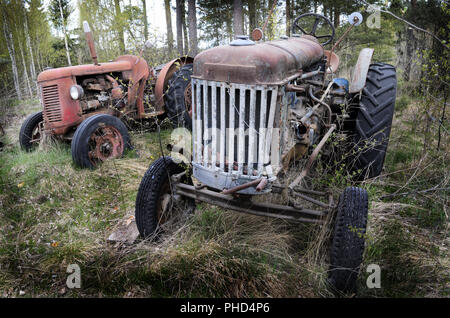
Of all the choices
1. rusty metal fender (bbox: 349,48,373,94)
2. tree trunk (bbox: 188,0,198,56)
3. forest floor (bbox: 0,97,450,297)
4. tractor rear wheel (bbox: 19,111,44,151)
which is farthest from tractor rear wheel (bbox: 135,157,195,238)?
tree trunk (bbox: 188,0,198,56)

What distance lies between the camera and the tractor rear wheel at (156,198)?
288cm

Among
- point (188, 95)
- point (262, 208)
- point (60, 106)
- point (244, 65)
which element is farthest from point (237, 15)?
point (262, 208)

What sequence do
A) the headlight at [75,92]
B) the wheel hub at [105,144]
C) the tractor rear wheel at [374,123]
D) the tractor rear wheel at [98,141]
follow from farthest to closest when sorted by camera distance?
the headlight at [75,92] → the wheel hub at [105,144] → the tractor rear wheel at [98,141] → the tractor rear wheel at [374,123]

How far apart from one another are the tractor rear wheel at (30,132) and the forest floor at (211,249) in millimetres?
1621

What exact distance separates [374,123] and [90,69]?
14.1 ft

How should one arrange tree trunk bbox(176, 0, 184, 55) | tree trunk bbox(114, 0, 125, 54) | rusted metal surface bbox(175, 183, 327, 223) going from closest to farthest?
rusted metal surface bbox(175, 183, 327, 223) < tree trunk bbox(114, 0, 125, 54) < tree trunk bbox(176, 0, 184, 55)

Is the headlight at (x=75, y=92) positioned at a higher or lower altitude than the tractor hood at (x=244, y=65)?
lower

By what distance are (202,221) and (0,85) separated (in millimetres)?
10857

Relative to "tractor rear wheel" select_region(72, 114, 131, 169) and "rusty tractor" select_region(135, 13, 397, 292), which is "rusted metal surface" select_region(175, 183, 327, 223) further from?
"tractor rear wheel" select_region(72, 114, 131, 169)

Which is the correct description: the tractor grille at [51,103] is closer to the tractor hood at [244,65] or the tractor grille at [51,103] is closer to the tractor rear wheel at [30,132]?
the tractor rear wheel at [30,132]

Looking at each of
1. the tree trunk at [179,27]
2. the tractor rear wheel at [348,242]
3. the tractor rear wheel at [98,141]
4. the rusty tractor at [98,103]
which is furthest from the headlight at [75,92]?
the tree trunk at [179,27]

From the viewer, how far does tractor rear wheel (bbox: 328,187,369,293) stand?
2289 mm

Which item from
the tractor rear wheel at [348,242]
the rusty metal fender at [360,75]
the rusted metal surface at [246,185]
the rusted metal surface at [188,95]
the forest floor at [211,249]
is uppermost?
the rusty metal fender at [360,75]

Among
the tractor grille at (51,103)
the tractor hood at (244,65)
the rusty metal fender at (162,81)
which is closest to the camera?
the tractor hood at (244,65)
